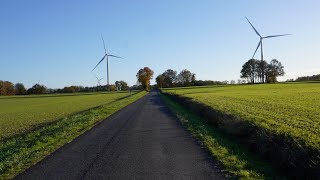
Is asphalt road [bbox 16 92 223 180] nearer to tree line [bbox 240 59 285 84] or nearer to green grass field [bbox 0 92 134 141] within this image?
green grass field [bbox 0 92 134 141]

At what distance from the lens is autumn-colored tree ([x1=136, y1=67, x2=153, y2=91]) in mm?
190000

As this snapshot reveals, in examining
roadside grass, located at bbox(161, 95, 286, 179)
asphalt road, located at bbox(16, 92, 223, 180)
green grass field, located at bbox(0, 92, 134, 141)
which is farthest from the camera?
green grass field, located at bbox(0, 92, 134, 141)

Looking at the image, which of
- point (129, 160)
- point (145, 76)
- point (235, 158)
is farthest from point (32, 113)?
point (145, 76)

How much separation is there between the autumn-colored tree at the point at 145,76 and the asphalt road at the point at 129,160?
172753 mm

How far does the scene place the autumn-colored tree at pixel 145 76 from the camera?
623 ft

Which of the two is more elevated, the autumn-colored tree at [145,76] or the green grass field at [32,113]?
the autumn-colored tree at [145,76]

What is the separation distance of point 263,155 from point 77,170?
5561mm

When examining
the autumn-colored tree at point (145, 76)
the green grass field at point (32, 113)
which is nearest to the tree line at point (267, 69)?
the autumn-colored tree at point (145, 76)

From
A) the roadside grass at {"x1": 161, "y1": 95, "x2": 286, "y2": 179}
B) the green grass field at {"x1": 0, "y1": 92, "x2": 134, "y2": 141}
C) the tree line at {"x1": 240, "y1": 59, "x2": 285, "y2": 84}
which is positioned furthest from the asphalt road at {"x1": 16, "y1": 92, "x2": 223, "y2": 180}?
the tree line at {"x1": 240, "y1": 59, "x2": 285, "y2": 84}

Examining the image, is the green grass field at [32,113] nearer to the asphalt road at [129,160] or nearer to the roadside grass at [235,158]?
the asphalt road at [129,160]

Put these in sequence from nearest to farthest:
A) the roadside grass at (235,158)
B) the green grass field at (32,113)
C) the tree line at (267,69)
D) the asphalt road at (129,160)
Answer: the roadside grass at (235,158) < the asphalt road at (129,160) < the green grass field at (32,113) < the tree line at (267,69)

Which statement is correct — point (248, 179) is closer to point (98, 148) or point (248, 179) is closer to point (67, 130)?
point (98, 148)

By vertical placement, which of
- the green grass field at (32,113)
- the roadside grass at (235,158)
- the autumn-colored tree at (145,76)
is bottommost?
the green grass field at (32,113)

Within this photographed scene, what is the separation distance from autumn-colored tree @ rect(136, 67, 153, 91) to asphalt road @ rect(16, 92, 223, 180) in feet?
567
